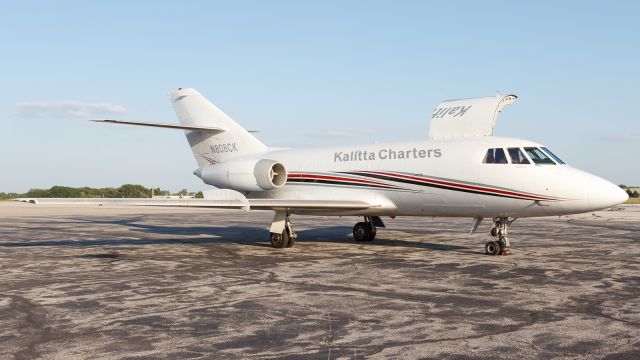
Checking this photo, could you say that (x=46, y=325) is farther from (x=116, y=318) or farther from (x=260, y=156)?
(x=260, y=156)

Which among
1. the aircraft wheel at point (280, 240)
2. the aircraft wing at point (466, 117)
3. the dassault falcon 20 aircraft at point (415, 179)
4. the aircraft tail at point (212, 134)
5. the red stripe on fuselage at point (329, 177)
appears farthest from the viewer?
the aircraft tail at point (212, 134)

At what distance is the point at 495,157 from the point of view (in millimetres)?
14570

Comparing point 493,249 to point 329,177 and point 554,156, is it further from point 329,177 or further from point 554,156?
point 329,177

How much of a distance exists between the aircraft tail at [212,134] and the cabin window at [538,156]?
9750 millimetres

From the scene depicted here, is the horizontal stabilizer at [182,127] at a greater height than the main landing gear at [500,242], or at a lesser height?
greater

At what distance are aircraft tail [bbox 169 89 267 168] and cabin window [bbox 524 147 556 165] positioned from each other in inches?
384

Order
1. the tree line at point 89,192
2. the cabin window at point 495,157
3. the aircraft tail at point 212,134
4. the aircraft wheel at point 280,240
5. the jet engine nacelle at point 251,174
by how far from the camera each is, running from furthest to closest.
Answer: the tree line at point 89,192
the aircraft tail at point 212,134
the jet engine nacelle at point 251,174
the aircraft wheel at point 280,240
the cabin window at point 495,157

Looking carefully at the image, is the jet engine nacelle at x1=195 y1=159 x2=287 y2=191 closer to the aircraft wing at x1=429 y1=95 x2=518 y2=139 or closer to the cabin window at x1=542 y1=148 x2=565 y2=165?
the aircraft wing at x1=429 y1=95 x2=518 y2=139

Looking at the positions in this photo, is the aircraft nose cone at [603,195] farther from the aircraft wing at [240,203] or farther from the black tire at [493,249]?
the aircraft wing at [240,203]

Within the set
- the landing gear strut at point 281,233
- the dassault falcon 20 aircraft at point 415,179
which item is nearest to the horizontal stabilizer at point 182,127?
the dassault falcon 20 aircraft at point 415,179

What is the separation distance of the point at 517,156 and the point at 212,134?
11027 millimetres

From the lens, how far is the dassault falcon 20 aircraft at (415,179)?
1377cm

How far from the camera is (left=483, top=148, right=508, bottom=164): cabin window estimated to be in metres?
14.4

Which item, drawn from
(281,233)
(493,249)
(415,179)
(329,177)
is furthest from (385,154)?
(493,249)
